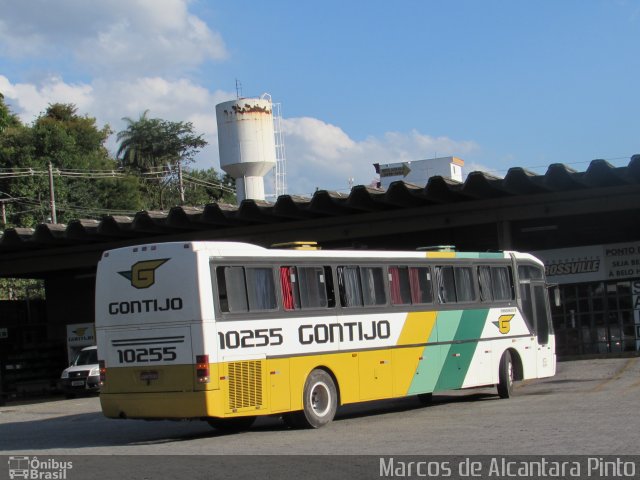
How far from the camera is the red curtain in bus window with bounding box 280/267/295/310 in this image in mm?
15112

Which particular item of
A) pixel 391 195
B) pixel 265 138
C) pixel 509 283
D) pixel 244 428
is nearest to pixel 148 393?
pixel 244 428

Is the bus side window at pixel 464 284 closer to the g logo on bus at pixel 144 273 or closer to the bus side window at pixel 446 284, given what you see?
the bus side window at pixel 446 284

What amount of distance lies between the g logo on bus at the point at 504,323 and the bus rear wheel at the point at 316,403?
5132 mm

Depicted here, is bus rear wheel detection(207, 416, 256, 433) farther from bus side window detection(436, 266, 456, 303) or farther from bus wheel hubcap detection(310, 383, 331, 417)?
bus side window detection(436, 266, 456, 303)

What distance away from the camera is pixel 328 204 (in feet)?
92.0

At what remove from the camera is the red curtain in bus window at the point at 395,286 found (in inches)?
674

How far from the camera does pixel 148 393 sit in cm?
1421

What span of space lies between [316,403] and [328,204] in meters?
13.2

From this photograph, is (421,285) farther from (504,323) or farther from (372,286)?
(504,323)

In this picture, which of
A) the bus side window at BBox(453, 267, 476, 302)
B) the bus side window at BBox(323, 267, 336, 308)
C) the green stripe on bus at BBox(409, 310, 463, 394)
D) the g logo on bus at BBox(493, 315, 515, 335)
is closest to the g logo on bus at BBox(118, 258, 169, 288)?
the bus side window at BBox(323, 267, 336, 308)

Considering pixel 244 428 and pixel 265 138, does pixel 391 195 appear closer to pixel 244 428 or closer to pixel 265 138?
pixel 244 428

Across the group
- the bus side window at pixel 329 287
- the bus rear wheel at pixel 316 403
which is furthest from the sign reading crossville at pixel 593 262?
the bus rear wheel at pixel 316 403

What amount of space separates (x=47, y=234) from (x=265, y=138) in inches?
544

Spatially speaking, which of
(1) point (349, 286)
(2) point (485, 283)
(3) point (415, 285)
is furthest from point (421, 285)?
(2) point (485, 283)
